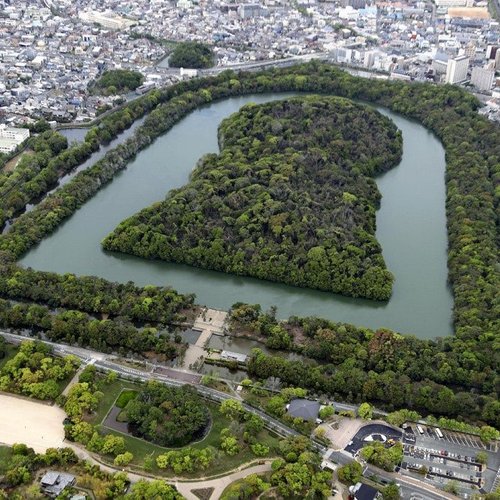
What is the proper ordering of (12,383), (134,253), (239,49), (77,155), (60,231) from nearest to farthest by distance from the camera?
1. (12,383)
2. (134,253)
3. (60,231)
4. (77,155)
5. (239,49)

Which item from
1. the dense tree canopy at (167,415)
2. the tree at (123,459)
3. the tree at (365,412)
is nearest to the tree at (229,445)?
the dense tree canopy at (167,415)

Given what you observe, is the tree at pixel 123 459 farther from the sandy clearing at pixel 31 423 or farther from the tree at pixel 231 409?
the tree at pixel 231 409

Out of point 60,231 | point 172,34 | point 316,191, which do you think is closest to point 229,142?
point 316,191

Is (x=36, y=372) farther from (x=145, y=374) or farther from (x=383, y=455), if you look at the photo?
(x=383, y=455)

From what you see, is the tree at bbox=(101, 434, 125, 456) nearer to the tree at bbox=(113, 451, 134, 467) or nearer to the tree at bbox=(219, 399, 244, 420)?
the tree at bbox=(113, 451, 134, 467)

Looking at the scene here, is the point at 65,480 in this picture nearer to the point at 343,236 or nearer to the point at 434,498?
the point at 434,498

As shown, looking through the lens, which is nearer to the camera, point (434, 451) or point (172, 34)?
point (434, 451)
